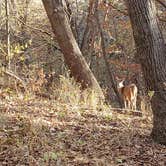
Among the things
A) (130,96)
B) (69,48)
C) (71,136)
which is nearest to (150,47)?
(71,136)

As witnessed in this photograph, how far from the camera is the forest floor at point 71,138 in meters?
6.18

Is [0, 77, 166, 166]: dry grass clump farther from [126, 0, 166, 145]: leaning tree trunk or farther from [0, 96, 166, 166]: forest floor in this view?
[126, 0, 166, 145]: leaning tree trunk

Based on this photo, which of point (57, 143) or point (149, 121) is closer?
point (57, 143)

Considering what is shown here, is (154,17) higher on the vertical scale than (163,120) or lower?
higher

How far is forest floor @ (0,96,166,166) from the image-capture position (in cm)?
618

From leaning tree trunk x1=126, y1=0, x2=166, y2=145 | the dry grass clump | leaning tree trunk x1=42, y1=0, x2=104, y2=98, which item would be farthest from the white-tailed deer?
leaning tree trunk x1=126, y1=0, x2=166, y2=145

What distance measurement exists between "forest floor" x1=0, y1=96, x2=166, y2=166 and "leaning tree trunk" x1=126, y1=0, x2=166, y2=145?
75 centimetres

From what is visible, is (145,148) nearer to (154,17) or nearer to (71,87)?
(154,17)

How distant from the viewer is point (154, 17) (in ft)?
23.5

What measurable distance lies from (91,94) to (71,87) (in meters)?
0.47

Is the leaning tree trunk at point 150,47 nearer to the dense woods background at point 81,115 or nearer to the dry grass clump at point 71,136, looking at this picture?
the dense woods background at point 81,115

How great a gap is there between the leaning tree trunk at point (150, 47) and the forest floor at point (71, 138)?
752mm

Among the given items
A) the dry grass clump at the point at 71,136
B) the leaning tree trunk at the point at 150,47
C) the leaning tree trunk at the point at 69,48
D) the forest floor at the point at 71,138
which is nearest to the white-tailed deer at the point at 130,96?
the leaning tree trunk at the point at 69,48

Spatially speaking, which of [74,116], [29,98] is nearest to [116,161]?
[74,116]
